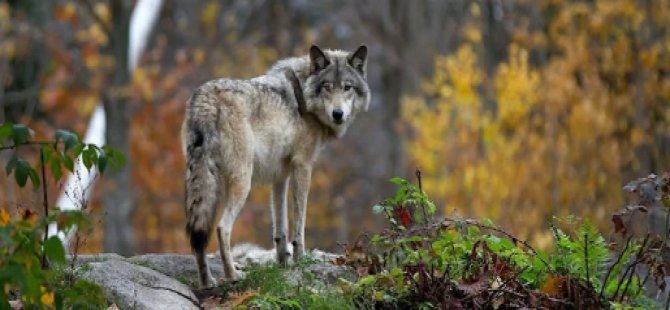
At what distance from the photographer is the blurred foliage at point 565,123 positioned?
56.2ft

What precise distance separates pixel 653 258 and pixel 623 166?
1134 cm

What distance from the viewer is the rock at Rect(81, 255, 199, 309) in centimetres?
656

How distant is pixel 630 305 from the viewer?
20.9 feet

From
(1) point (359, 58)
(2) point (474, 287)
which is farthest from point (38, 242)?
(1) point (359, 58)

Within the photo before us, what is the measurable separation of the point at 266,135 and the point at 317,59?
1014 mm

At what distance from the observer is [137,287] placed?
6.76 m

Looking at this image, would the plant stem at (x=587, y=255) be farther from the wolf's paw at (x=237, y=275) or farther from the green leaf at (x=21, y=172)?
the green leaf at (x=21, y=172)

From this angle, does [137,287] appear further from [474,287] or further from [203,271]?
[474,287]

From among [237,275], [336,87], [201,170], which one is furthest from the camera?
[336,87]

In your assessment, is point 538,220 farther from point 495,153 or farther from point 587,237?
point 587,237

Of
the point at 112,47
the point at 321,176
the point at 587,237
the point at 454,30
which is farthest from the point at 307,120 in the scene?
the point at 321,176

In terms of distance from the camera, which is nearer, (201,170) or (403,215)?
(403,215)

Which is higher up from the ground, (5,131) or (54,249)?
(5,131)

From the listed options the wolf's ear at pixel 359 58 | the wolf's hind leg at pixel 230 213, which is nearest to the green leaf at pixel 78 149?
the wolf's hind leg at pixel 230 213
